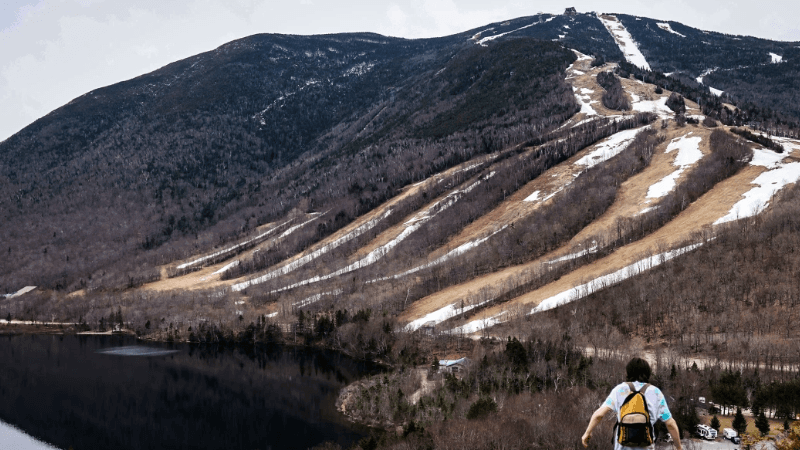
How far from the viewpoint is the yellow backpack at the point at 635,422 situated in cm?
1202

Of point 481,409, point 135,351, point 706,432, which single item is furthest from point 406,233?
point 706,432

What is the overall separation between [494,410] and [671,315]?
42.9 metres

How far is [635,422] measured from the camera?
1205 cm

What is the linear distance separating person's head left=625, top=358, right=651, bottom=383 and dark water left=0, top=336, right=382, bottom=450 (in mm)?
50584

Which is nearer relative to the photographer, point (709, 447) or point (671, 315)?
point (709, 447)

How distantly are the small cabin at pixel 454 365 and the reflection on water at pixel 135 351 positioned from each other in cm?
5842

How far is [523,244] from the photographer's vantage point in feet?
404

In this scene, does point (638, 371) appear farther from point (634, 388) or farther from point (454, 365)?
A: point (454, 365)

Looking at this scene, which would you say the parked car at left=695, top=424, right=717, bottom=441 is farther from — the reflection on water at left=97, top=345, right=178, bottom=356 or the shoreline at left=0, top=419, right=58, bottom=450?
the reflection on water at left=97, top=345, right=178, bottom=356

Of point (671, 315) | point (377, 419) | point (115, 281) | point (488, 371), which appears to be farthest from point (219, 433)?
point (115, 281)

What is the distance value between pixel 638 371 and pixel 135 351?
117m

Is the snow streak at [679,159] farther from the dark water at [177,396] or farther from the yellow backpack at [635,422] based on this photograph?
the yellow backpack at [635,422]

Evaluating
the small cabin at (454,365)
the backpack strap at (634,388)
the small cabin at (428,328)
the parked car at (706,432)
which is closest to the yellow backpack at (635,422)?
the backpack strap at (634,388)

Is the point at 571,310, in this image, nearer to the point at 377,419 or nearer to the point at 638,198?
the point at 377,419
